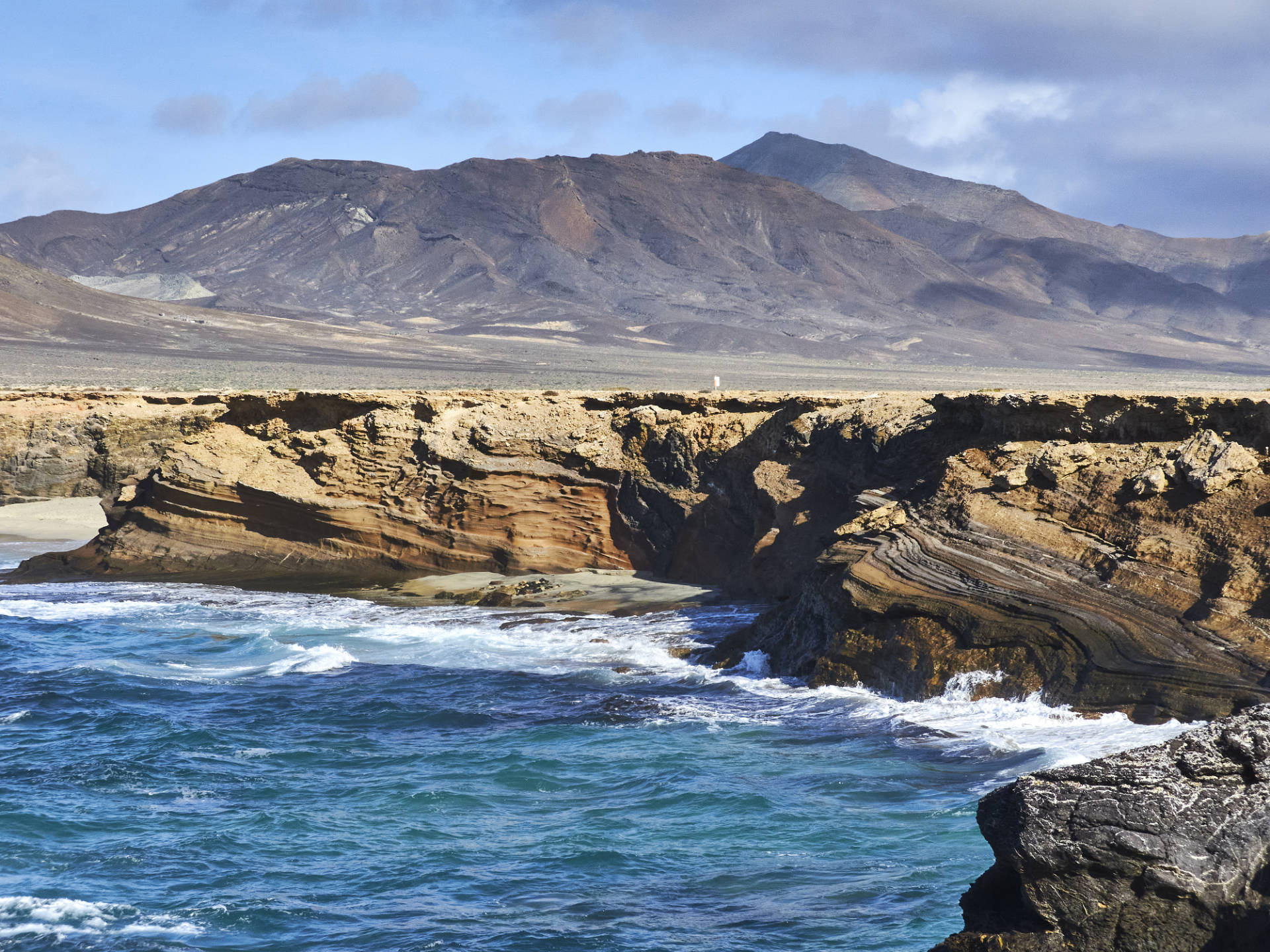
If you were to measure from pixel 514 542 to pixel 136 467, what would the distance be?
494 inches

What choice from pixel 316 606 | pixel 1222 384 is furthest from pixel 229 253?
pixel 316 606

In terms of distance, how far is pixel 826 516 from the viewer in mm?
17625

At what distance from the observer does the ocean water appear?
770 centimetres

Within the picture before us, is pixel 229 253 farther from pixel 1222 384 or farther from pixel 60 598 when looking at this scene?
pixel 60 598

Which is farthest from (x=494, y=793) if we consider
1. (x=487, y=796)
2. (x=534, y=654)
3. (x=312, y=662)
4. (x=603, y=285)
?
(x=603, y=285)

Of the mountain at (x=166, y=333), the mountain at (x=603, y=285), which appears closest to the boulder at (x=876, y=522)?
the mountain at (x=166, y=333)

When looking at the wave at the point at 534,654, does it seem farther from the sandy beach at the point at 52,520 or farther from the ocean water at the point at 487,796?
the sandy beach at the point at 52,520

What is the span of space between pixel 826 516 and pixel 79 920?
11.9 meters

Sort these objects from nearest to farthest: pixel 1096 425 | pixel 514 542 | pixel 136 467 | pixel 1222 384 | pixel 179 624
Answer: pixel 1096 425, pixel 179 624, pixel 514 542, pixel 136 467, pixel 1222 384

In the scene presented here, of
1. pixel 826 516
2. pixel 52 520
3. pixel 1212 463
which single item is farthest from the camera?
pixel 52 520

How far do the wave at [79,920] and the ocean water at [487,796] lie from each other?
21 millimetres

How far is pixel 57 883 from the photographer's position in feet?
27.7

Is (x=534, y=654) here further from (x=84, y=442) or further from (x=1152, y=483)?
(x=84, y=442)

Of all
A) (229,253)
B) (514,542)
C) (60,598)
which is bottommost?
(60,598)
